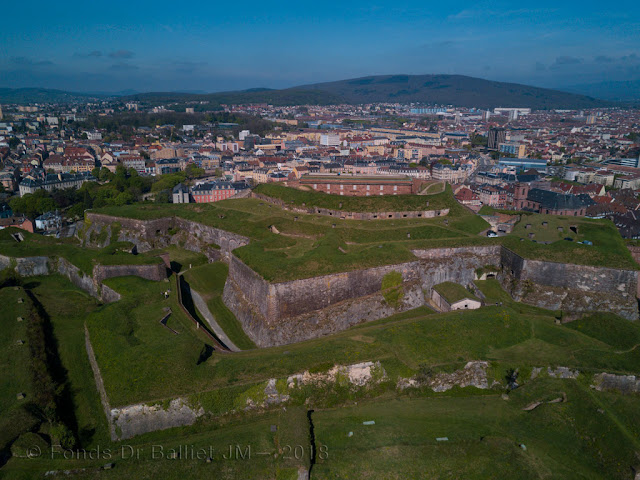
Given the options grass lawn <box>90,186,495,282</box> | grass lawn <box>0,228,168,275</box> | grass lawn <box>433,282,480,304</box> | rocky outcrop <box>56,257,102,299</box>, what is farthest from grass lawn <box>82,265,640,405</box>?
rocky outcrop <box>56,257,102,299</box>

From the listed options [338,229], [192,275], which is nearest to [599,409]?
[338,229]

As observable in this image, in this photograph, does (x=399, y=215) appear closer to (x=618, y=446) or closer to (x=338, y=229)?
(x=338, y=229)

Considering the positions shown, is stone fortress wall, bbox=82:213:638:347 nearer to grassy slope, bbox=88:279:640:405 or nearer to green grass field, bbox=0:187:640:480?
green grass field, bbox=0:187:640:480

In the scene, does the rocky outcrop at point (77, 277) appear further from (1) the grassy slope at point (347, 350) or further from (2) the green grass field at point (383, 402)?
(1) the grassy slope at point (347, 350)

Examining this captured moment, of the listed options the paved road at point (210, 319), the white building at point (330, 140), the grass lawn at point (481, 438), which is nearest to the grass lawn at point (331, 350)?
the grass lawn at point (481, 438)

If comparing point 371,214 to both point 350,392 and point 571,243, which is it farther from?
point 350,392

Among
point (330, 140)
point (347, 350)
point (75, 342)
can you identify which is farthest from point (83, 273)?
point (330, 140)
